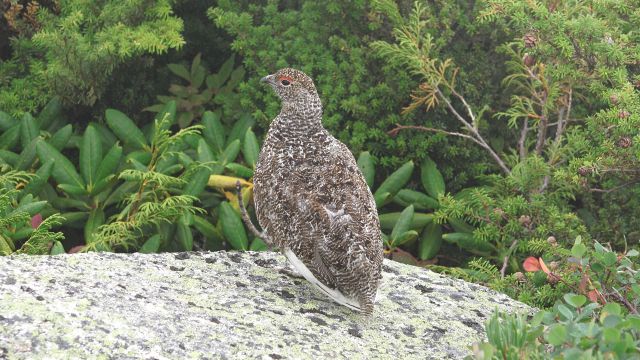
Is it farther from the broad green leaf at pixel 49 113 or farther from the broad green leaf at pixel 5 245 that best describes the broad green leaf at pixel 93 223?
the broad green leaf at pixel 49 113

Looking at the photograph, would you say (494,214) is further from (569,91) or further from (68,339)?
(68,339)

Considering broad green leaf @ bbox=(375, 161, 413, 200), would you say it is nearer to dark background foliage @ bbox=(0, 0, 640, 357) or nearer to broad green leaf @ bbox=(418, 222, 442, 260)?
dark background foliage @ bbox=(0, 0, 640, 357)

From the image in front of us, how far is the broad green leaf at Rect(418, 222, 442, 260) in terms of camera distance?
5715 millimetres

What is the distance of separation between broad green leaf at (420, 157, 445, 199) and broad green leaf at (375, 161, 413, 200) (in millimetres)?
206

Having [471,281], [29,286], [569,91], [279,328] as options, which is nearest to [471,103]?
[569,91]

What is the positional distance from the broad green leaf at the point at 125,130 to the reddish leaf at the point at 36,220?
0.94 meters

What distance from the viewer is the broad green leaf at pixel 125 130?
6008 millimetres

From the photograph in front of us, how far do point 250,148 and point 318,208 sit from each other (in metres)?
1.75

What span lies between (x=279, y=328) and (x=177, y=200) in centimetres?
156

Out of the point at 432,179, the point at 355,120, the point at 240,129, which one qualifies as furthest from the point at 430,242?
the point at 240,129

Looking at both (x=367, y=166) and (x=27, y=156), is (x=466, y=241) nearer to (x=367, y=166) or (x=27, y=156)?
(x=367, y=166)

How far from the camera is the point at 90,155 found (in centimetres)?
560

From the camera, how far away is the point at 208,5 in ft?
22.9

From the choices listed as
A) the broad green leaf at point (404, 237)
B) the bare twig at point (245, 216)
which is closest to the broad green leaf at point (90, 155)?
the bare twig at point (245, 216)
